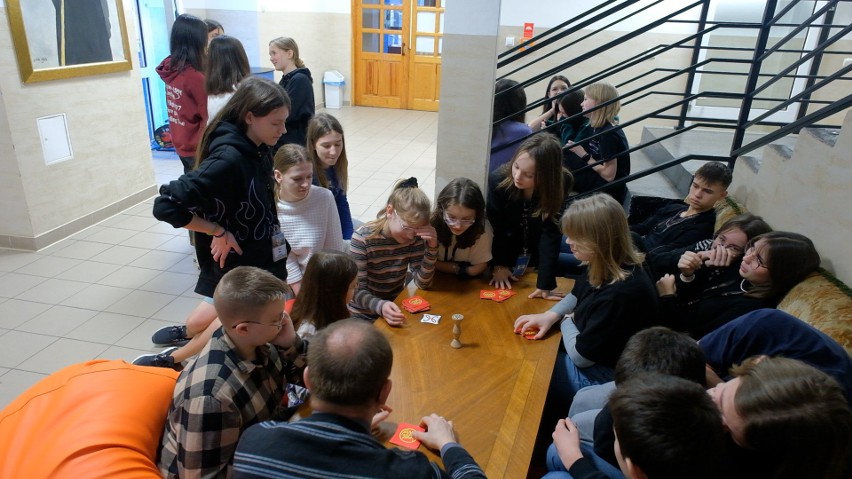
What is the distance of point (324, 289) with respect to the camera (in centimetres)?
219

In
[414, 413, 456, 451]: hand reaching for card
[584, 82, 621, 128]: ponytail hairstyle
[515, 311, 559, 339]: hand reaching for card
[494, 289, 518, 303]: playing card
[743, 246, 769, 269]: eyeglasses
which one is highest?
[584, 82, 621, 128]: ponytail hairstyle

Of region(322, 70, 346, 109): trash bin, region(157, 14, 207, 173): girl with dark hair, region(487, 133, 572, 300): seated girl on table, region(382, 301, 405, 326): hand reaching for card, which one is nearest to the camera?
region(382, 301, 405, 326): hand reaching for card

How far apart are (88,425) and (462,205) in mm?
1730

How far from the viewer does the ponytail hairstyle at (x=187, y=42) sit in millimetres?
3885

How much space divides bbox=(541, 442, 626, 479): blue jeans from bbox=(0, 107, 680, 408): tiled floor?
2460 mm

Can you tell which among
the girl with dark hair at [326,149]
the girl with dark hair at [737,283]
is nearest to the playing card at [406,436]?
the girl with dark hair at [737,283]

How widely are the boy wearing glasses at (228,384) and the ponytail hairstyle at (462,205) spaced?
110cm

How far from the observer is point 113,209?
5.12m

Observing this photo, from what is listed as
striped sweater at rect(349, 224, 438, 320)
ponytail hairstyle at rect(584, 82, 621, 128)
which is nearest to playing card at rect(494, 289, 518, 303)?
striped sweater at rect(349, 224, 438, 320)

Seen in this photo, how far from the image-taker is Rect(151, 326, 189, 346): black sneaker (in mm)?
3230

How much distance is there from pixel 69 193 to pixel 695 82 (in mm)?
6978

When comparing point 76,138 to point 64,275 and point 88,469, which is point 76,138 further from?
point 88,469

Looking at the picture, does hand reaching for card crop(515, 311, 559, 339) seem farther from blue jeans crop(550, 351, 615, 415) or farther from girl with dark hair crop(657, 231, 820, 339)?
girl with dark hair crop(657, 231, 820, 339)

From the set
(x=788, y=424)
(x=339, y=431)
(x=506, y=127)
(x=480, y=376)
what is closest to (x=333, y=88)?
(x=506, y=127)
